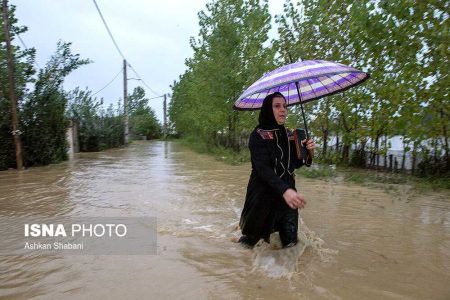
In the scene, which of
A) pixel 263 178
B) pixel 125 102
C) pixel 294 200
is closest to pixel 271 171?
pixel 263 178

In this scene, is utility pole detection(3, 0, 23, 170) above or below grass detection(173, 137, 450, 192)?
above

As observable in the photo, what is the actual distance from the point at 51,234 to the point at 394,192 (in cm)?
673

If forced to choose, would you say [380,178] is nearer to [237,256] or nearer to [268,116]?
[237,256]

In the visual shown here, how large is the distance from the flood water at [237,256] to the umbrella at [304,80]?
1506 mm

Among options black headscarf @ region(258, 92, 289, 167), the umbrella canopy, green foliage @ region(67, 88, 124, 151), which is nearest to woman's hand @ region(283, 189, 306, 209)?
black headscarf @ region(258, 92, 289, 167)

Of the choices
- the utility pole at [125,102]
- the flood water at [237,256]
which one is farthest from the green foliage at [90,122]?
the flood water at [237,256]

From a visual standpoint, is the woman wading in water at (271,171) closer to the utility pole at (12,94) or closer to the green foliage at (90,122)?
the utility pole at (12,94)

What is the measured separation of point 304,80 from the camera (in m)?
4.34

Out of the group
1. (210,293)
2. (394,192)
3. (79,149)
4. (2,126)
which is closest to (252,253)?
(210,293)

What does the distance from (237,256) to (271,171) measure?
113 cm

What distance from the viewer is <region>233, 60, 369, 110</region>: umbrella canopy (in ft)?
12.3

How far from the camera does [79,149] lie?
2230 cm

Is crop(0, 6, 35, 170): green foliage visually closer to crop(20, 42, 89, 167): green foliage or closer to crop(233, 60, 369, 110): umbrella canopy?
crop(20, 42, 89, 167): green foliage

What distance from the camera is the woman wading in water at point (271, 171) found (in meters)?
3.82
